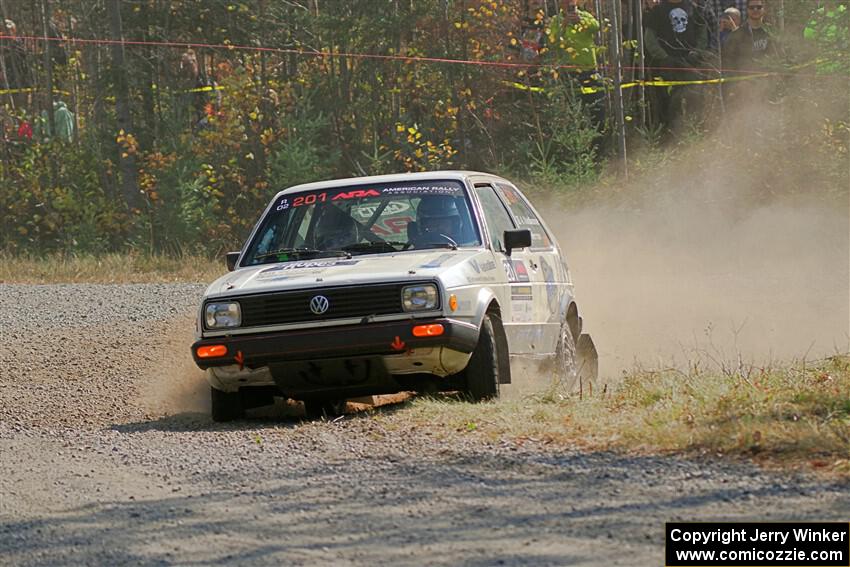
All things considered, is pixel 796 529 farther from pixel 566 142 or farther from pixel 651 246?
pixel 566 142

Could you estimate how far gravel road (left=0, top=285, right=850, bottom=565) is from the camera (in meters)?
4.93

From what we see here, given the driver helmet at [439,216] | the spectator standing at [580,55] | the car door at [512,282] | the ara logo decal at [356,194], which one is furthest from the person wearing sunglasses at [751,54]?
the ara logo decal at [356,194]

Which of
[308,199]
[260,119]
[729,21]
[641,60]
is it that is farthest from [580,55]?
[308,199]

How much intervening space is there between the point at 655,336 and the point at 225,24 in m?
14.7

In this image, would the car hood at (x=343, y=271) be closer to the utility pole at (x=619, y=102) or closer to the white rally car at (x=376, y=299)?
the white rally car at (x=376, y=299)

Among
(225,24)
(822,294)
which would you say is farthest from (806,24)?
(225,24)

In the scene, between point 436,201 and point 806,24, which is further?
point 806,24

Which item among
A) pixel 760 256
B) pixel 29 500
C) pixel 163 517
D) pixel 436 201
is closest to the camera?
pixel 163 517

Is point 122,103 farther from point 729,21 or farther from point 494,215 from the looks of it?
point 494,215

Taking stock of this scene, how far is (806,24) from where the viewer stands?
21016mm

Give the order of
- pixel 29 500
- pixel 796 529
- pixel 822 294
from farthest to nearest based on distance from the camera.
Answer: pixel 822 294
pixel 29 500
pixel 796 529

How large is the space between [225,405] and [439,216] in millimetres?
1872

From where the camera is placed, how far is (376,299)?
802cm

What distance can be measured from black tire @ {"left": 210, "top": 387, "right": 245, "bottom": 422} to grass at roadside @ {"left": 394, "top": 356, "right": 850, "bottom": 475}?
1.18 m
